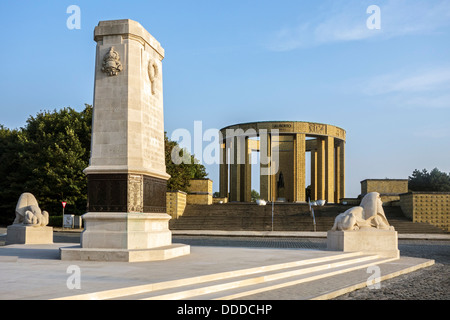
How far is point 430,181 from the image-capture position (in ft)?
220

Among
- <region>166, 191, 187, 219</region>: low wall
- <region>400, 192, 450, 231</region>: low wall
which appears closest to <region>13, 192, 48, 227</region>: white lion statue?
<region>166, 191, 187, 219</region>: low wall

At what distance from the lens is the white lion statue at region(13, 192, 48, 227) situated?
17734mm

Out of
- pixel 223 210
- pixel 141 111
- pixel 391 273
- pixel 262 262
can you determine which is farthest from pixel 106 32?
pixel 223 210

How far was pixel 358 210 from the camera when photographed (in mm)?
14945

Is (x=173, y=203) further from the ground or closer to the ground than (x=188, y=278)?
→ further from the ground

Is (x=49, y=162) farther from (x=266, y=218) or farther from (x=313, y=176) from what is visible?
(x=313, y=176)

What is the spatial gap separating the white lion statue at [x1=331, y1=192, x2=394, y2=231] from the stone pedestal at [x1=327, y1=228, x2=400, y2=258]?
0.97ft

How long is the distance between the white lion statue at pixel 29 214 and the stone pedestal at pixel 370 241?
36.3 ft

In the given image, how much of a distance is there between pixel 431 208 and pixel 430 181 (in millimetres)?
41063

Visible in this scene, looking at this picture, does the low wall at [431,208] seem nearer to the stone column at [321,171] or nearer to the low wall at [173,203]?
the stone column at [321,171]

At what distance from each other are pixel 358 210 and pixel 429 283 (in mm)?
5340

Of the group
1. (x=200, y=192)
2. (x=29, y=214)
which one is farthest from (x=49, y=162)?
(x=29, y=214)
